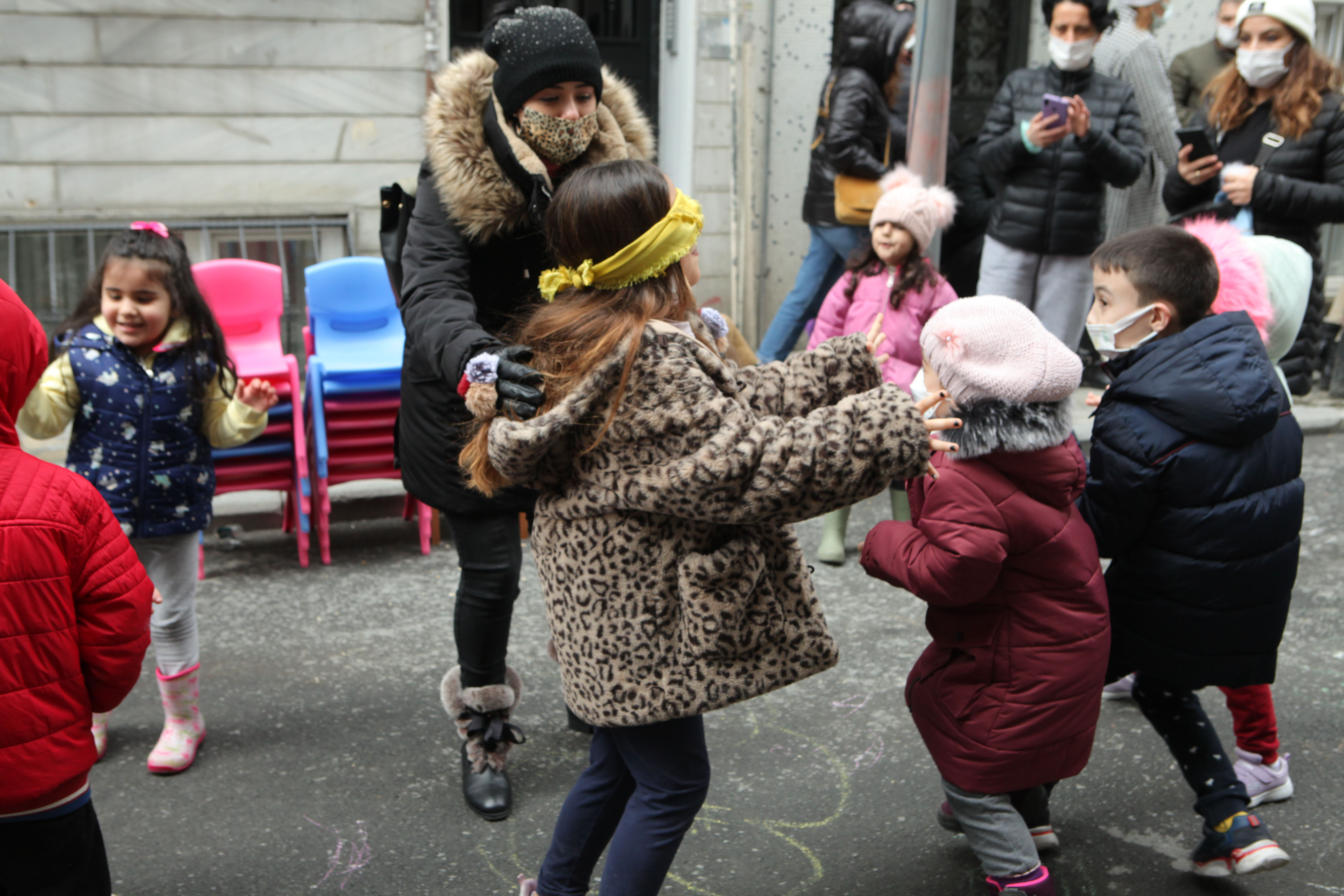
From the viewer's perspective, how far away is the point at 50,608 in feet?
6.32

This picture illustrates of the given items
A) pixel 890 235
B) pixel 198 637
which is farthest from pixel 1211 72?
pixel 198 637

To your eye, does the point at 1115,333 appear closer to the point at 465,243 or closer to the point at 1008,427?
the point at 1008,427

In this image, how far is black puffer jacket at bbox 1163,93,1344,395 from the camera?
4609 millimetres

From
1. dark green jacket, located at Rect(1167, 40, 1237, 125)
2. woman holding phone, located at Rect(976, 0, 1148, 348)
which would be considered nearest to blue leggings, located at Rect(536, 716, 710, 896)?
woman holding phone, located at Rect(976, 0, 1148, 348)

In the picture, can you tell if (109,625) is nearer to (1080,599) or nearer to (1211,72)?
(1080,599)

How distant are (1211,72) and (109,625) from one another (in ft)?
23.5

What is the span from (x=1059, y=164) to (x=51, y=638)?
4.88 m

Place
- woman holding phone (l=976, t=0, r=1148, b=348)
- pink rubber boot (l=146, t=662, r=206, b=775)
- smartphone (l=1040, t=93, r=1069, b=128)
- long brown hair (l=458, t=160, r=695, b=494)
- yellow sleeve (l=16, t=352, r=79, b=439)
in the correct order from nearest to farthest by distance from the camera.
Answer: long brown hair (l=458, t=160, r=695, b=494) → yellow sleeve (l=16, t=352, r=79, b=439) → pink rubber boot (l=146, t=662, r=206, b=775) → smartphone (l=1040, t=93, r=1069, b=128) → woman holding phone (l=976, t=0, r=1148, b=348)

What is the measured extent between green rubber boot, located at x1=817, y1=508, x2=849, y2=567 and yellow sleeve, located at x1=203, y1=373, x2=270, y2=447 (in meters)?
2.35

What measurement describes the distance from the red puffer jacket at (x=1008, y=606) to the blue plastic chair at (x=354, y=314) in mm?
3023

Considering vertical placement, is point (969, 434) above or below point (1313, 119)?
below

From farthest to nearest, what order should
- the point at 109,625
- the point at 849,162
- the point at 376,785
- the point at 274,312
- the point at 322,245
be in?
the point at 322,245, the point at 849,162, the point at 274,312, the point at 376,785, the point at 109,625

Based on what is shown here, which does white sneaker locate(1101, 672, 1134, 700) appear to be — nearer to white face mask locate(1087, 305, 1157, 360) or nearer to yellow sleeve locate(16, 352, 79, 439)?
white face mask locate(1087, 305, 1157, 360)

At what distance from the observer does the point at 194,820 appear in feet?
9.66
